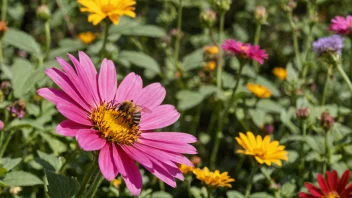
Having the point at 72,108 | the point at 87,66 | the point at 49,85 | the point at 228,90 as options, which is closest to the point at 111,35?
the point at 49,85

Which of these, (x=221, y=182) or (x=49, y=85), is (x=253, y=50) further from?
(x=49, y=85)

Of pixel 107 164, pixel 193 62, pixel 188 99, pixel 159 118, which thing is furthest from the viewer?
pixel 193 62

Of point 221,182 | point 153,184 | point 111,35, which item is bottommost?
point 153,184

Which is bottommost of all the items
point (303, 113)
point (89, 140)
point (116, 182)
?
point (116, 182)

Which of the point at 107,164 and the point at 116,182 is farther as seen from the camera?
the point at 116,182

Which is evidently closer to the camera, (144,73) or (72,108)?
(72,108)

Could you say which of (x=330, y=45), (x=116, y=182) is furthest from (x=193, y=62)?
(x=116, y=182)

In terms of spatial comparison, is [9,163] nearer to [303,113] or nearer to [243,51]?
[243,51]
